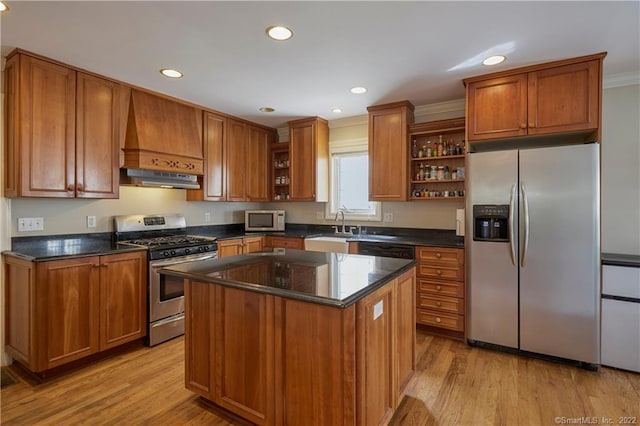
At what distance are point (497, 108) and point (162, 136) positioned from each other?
11.0ft

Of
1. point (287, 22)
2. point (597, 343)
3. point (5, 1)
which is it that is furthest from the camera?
point (597, 343)

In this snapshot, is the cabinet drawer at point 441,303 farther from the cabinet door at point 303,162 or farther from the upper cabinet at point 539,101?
the cabinet door at point 303,162

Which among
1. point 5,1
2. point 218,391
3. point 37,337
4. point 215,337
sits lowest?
point 218,391

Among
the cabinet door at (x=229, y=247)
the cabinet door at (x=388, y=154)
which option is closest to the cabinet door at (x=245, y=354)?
the cabinet door at (x=229, y=247)

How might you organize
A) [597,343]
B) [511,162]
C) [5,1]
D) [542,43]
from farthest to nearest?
[511,162], [597,343], [542,43], [5,1]

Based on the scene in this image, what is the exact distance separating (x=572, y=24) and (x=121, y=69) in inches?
137

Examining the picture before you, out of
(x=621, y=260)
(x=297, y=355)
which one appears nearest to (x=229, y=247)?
(x=297, y=355)

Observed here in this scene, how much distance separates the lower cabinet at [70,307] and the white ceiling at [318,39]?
65.5 inches

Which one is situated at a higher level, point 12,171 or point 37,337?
point 12,171

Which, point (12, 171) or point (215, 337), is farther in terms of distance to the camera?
point (12, 171)

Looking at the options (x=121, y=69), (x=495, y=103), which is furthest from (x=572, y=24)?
(x=121, y=69)

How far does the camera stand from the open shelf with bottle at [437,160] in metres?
3.65

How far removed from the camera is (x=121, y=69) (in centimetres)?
284

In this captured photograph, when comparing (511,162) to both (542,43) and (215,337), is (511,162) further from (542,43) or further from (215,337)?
(215,337)
